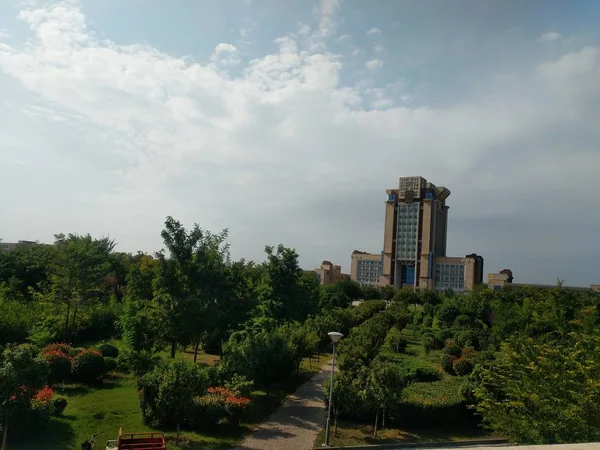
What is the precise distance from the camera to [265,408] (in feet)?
54.5

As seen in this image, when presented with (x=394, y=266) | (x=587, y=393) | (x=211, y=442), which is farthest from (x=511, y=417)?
(x=394, y=266)

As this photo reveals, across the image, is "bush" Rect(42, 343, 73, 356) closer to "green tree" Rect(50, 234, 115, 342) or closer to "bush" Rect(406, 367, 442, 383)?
"green tree" Rect(50, 234, 115, 342)

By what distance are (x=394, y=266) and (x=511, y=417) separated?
9476 centimetres

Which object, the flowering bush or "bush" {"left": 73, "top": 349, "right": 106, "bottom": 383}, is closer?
the flowering bush

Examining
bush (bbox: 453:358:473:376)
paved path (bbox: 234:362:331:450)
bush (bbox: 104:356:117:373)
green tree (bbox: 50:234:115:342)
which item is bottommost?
paved path (bbox: 234:362:331:450)

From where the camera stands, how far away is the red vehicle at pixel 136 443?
10.7 metres

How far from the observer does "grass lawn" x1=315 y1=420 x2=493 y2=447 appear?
13945mm

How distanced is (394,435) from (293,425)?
11.0 ft

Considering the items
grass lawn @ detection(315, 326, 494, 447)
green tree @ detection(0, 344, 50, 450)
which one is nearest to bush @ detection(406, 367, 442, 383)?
grass lawn @ detection(315, 326, 494, 447)

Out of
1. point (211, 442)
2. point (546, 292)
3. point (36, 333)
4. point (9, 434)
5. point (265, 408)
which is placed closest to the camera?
point (9, 434)

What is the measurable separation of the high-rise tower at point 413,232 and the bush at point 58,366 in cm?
8986

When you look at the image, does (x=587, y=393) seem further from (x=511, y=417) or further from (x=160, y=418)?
(x=160, y=418)

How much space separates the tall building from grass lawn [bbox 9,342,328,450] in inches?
3422

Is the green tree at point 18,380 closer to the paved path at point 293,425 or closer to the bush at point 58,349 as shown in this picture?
the paved path at point 293,425
